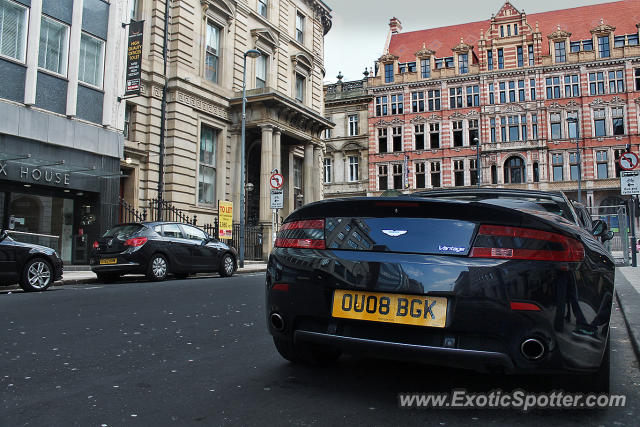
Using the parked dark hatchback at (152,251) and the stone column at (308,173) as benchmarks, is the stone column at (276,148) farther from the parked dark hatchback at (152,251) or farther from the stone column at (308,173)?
the parked dark hatchback at (152,251)

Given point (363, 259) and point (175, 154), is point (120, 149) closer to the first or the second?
point (175, 154)

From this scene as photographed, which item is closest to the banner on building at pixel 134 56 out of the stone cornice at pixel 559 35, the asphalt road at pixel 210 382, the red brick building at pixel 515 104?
the asphalt road at pixel 210 382

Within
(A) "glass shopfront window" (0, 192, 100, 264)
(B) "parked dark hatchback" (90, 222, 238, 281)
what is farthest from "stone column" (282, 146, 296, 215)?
(B) "parked dark hatchback" (90, 222, 238, 281)

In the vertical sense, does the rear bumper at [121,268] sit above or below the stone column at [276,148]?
below

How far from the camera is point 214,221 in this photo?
917 inches

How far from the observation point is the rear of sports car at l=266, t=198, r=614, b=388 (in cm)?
262

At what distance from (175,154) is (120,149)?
3.60 m

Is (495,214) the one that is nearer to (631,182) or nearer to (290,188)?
(631,182)

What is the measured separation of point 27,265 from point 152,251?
3070 mm

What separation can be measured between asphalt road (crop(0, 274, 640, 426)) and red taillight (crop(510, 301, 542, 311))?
60 centimetres

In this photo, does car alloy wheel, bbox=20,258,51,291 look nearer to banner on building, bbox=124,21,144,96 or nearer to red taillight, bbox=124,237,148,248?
red taillight, bbox=124,237,148,248

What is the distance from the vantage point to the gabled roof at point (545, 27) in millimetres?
52281

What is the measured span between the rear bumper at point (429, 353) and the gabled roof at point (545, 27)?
5642cm

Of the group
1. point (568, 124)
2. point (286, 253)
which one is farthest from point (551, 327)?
point (568, 124)
